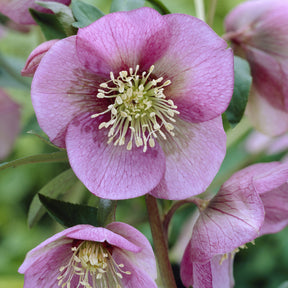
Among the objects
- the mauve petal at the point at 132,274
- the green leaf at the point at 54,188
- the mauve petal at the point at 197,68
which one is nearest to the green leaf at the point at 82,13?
the mauve petal at the point at 197,68

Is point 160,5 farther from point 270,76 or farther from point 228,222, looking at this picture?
point 228,222

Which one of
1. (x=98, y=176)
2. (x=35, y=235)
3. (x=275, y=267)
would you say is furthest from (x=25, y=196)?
(x=98, y=176)

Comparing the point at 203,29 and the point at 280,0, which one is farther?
the point at 280,0

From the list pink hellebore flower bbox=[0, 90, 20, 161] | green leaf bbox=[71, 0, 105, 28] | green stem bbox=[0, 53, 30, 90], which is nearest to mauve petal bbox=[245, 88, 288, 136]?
green leaf bbox=[71, 0, 105, 28]

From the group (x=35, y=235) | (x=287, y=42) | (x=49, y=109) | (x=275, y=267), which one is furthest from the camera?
(x=35, y=235)

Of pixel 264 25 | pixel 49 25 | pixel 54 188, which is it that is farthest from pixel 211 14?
pixel 54 188

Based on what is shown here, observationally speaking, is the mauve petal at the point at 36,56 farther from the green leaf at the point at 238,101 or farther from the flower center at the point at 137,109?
the green leaf at the point at 238,101

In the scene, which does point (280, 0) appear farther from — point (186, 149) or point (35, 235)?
point (35, 235)
